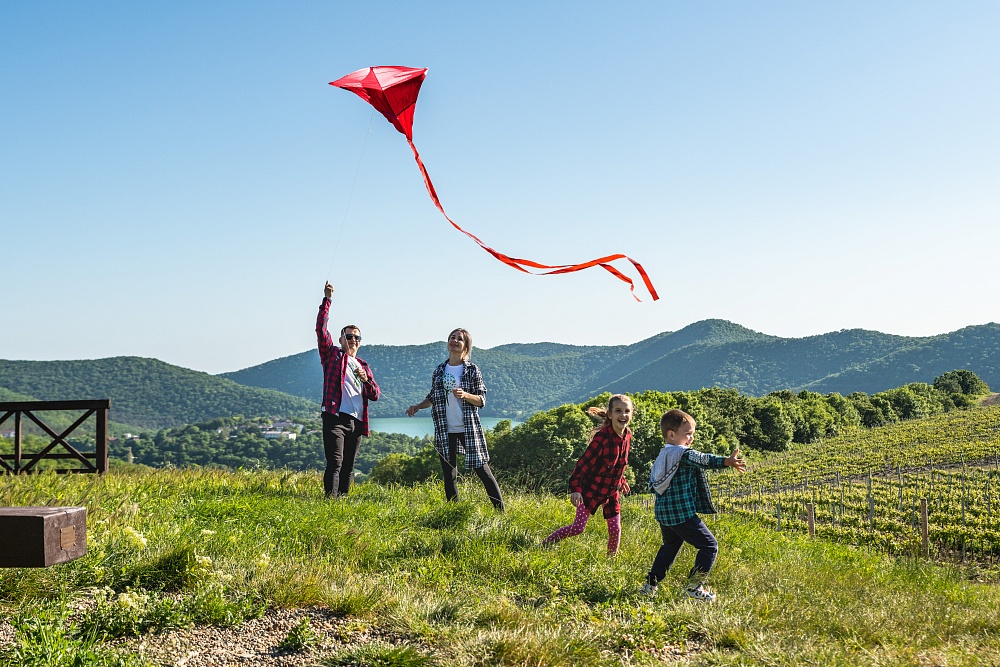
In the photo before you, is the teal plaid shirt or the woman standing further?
the woman standing

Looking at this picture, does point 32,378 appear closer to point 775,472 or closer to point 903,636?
point 775,472

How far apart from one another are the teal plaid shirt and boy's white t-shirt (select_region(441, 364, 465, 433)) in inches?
106

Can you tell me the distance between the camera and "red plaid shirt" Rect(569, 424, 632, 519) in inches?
231

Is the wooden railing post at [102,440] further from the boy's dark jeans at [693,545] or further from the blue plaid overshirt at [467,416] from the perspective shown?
the boy's dark jeans at [693,545]

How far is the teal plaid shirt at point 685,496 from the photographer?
16.6 ft

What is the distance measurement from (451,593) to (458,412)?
305 cm

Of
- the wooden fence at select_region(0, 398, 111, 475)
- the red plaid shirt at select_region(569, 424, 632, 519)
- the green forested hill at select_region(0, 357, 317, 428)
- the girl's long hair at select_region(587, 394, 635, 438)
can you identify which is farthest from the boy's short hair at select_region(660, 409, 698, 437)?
the green forested hill at select_region(0, 357, 317, 428)

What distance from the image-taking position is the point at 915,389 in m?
69.2

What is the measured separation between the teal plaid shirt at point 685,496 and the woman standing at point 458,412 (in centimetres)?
245

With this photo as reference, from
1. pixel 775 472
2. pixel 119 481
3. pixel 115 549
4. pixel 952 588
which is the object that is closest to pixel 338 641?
pixel 115 549

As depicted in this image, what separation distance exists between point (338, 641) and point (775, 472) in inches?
1230

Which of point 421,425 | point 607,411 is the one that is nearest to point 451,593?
point 607,411

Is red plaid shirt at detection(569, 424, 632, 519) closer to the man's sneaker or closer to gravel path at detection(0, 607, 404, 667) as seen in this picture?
the man's sneaker

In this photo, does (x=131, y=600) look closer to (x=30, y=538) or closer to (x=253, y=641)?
(x=253, y=641)
